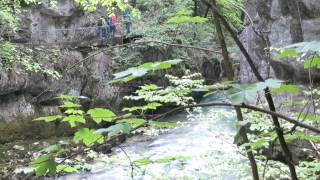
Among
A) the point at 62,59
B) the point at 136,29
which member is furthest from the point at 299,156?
the point at 136,29

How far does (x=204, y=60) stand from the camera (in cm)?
1948

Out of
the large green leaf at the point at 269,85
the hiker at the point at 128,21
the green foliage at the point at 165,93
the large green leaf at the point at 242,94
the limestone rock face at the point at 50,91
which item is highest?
the hiker at the point at 128,21

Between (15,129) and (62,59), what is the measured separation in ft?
10.5

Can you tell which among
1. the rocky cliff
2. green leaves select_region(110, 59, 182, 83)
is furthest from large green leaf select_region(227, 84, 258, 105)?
the rocky cliff

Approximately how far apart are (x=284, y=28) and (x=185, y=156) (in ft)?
25.5

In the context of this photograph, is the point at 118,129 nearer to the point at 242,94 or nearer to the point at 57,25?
the point at 242,94

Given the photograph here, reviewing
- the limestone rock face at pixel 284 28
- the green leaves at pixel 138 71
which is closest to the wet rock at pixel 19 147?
the limestone rock face at pixel 284 28

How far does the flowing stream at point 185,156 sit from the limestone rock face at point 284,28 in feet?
5.51

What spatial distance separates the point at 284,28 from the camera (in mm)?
9617

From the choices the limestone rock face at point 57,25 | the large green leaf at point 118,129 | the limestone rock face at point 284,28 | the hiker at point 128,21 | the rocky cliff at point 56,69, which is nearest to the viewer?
the large green leaf at point 118,129

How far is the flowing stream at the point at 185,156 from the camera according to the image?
3.74 metres

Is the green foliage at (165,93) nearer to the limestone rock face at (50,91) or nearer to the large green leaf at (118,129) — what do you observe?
the large green leaf at (118,129)

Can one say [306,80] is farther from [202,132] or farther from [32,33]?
[32,33]

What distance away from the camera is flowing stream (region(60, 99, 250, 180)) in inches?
147
